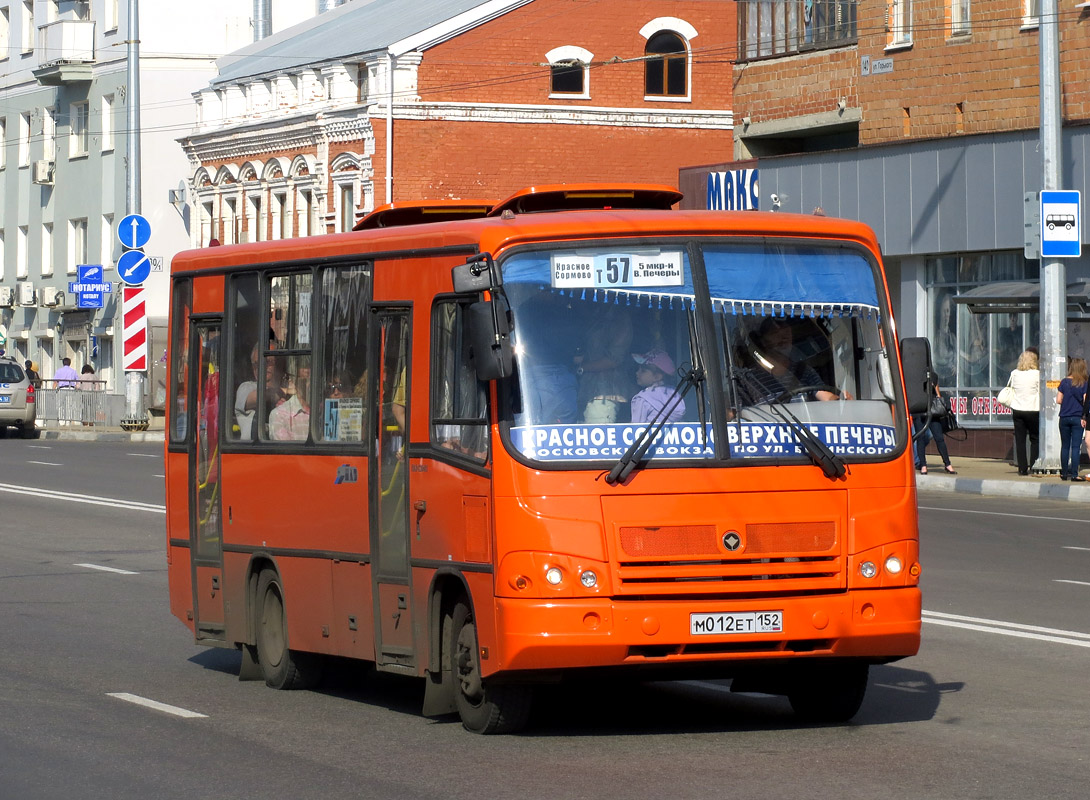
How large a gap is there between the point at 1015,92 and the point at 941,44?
213cm

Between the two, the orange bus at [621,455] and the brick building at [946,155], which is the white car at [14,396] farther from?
the orange bus at [621,455]

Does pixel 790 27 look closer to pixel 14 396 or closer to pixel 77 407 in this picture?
pixel 14 396

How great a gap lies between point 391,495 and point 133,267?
3488 centimetres

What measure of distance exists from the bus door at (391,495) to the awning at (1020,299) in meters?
20.5

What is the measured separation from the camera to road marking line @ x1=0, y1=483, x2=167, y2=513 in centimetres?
2394

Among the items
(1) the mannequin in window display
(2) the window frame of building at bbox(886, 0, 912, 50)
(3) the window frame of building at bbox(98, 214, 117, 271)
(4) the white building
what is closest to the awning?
(1) the mannequin in window display

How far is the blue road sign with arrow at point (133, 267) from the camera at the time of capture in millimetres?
43156

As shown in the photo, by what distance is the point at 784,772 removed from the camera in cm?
803

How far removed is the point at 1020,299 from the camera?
29719 mm

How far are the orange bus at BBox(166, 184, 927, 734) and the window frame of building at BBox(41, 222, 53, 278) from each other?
61.2 meters

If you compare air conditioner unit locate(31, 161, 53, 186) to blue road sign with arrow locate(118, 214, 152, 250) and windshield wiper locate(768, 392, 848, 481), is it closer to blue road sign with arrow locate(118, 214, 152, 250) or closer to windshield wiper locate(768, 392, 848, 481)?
blue road sign with arrow locate(118, 214, 152, 250)

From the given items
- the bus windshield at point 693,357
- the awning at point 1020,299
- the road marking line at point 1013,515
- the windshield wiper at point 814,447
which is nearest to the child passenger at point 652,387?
the bus windshield at point 693,357

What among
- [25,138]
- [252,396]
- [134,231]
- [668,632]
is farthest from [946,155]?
[25,138]

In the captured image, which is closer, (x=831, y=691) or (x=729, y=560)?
(x=729, y=560)
